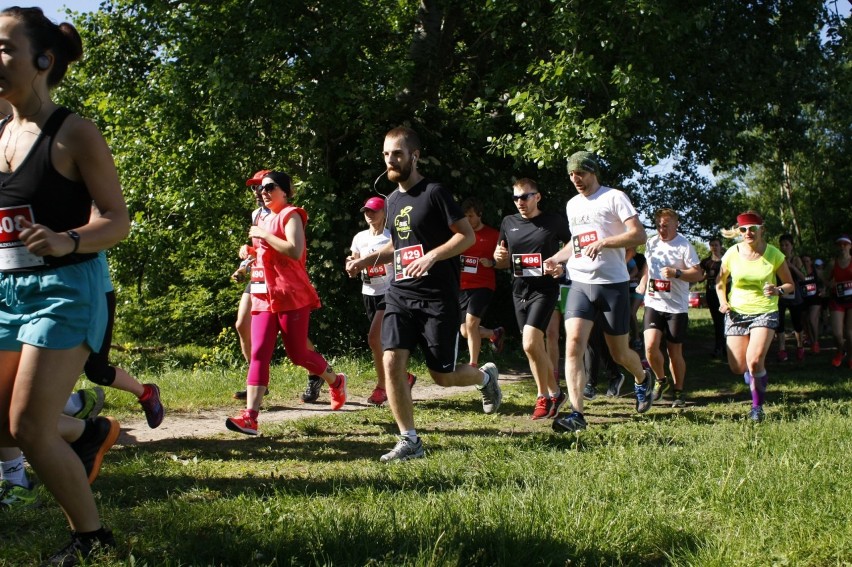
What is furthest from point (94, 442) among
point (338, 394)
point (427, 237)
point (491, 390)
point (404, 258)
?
point (338, 394)

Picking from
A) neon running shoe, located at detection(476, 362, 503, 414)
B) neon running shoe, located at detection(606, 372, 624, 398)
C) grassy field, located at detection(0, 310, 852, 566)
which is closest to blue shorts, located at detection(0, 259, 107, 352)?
grassy field, located at detection(0, 310, 852, 566)

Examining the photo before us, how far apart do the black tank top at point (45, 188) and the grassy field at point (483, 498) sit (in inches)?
51.6

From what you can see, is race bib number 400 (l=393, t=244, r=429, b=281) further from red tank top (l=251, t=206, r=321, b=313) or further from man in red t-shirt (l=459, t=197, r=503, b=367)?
man in red t-shirt (l=459, t=197, r=503, b=367)

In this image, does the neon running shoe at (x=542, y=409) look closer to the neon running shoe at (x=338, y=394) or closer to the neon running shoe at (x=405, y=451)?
the neon running shoe at (x=338, y=394)

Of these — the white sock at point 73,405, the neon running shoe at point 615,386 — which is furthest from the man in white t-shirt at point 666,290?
the white sock at point 73,405

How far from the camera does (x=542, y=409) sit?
8.21m

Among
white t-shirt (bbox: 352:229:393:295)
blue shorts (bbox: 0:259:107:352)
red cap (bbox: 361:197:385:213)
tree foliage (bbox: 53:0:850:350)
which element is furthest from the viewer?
tree foliage (bbox: 53:0:850:350)

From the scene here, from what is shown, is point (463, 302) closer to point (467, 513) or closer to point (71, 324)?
point (467, 513)

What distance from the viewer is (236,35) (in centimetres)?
1245

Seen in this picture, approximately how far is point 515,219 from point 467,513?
539 cm

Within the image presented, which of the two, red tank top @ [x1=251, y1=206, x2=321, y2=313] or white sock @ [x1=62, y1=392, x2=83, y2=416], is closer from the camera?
white sock @ [x1=62, y1=392, x2=83, y2=416]

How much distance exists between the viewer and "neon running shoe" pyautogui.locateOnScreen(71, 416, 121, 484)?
156 inches

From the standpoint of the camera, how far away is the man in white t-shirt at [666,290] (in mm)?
9461

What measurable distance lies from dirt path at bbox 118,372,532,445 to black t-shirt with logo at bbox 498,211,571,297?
2.10 meters
